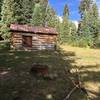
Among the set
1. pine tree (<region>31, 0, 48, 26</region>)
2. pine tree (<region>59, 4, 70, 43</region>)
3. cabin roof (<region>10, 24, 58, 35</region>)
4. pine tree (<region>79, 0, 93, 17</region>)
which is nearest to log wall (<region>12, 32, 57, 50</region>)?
cabin roof (<region>10, 24, 58, 35</region>)

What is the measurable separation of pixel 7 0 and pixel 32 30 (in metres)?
14.8

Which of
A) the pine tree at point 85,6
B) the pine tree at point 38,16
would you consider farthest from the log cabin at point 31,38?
the pine tree at point 85,6

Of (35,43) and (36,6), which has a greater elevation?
(36,6)

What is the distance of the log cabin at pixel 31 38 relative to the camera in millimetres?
32312

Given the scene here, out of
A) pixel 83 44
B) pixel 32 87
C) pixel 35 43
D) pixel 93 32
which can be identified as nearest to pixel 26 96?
A: pixel 32 87

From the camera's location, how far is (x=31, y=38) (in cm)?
3281

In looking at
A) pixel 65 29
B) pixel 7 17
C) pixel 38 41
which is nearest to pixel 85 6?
pixel 65 29

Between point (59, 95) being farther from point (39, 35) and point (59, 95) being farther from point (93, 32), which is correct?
point (93, 32)

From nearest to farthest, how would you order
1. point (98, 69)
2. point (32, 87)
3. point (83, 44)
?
1. point (32, 87)
2. point (98, 69)
3. point (83, 44)

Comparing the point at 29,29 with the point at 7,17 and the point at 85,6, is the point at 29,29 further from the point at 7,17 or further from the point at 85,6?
the point at 85,6

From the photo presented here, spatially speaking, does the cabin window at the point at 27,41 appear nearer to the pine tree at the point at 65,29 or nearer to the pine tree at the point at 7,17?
the pine tree at the point at 7,17

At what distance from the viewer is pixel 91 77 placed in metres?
16.7

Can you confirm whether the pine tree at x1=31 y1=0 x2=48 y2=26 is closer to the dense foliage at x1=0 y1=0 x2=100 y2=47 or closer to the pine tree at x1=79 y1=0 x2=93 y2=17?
the dense foliage at x1=0 y1=0 x2=100 y2=47

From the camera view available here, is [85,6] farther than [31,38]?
Yes
